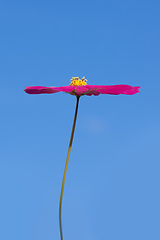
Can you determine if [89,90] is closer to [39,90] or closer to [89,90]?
[89,90]

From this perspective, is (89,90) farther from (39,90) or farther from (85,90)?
(39,90)

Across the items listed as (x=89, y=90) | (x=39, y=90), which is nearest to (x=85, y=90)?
(x=89, y=90)

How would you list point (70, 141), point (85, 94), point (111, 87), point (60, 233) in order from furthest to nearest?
point (111, 87), point (85, 94), point (70, 141), point (60, 233)

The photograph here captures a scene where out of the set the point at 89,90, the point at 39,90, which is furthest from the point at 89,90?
the point at 39,90

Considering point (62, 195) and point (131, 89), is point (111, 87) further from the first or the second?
point (62, 195)

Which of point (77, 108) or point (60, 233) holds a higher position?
point (77, 108)

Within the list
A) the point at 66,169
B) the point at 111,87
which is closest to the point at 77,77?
the point at 111,87

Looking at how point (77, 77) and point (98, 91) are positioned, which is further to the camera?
point (77, 77)

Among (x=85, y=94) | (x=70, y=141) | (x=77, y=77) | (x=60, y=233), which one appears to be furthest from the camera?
(x=77, y=77)

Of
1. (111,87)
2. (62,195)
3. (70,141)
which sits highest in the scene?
(111,87)
